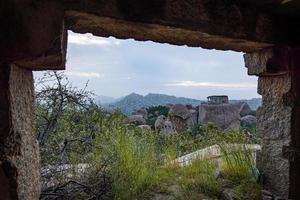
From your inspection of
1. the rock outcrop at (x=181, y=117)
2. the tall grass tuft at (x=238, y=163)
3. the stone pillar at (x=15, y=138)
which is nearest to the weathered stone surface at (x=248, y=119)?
the rock outcrop at (x=181, y=117)

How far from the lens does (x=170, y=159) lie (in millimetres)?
3867

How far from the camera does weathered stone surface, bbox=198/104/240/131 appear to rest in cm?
851

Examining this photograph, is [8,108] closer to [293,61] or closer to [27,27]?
[27,27]

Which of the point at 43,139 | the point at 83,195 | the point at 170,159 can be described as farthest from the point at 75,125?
the point at 170,159

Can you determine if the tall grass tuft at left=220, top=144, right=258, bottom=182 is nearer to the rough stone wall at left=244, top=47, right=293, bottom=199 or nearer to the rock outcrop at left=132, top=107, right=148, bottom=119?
the rough stone wall at left=244, top=47, right=293, bottom=199

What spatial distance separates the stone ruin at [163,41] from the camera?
1.59 metres

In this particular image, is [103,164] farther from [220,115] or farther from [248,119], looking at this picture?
[248,119]

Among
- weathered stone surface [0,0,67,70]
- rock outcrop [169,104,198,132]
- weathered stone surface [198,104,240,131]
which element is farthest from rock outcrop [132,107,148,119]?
weathered stone surface [0,0,67,70]

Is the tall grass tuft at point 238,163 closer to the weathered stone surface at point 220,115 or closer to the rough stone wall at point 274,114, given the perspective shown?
the rough stone wall at point 274,114

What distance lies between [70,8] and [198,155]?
8.04 ft

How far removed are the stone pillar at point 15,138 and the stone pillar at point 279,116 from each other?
1718 millimetres

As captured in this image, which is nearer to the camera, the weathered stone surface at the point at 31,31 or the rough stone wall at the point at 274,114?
the weathered stone surface at the point at 31,31

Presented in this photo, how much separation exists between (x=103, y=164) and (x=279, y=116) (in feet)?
4.55

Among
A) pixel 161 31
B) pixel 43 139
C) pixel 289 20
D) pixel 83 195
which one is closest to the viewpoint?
pixel 161 31
